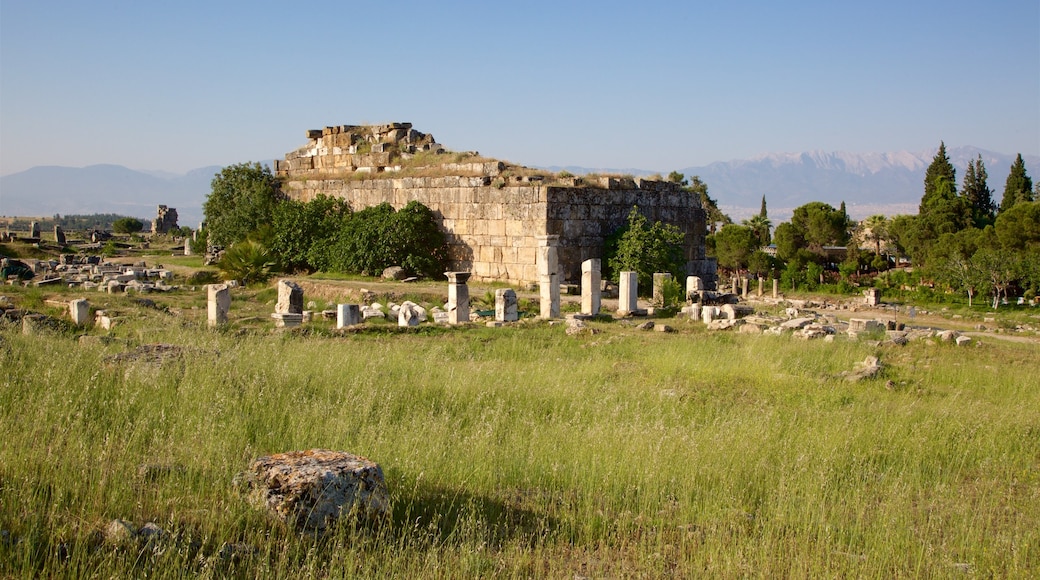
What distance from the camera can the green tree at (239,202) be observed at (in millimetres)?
27609

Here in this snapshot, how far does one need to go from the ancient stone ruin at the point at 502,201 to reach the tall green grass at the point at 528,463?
417 inches

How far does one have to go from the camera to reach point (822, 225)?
195 ft

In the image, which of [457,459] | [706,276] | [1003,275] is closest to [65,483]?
[457,459]

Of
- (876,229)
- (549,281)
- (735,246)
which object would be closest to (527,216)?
(549,281)

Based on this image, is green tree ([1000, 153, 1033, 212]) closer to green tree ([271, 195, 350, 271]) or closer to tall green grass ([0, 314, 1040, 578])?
green tree ([271, 195, 350, 271])

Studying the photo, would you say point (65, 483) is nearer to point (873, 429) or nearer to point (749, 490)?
point (749, 490)

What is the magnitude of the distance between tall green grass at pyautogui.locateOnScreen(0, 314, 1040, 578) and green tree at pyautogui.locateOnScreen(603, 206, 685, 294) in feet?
A: 32.3

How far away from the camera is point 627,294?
17.3m

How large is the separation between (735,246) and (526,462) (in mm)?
48573

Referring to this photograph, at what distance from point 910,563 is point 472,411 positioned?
4.32m

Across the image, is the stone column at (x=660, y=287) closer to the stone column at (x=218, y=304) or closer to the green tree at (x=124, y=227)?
the stone column at (x=218, y=304)

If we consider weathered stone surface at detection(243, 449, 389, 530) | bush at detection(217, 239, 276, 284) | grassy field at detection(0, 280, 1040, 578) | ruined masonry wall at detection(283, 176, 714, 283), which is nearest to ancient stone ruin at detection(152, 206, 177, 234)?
bush at detection(217, 239, 276, 284)

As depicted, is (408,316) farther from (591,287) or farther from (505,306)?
(591,287)

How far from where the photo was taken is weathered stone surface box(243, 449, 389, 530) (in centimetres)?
494
